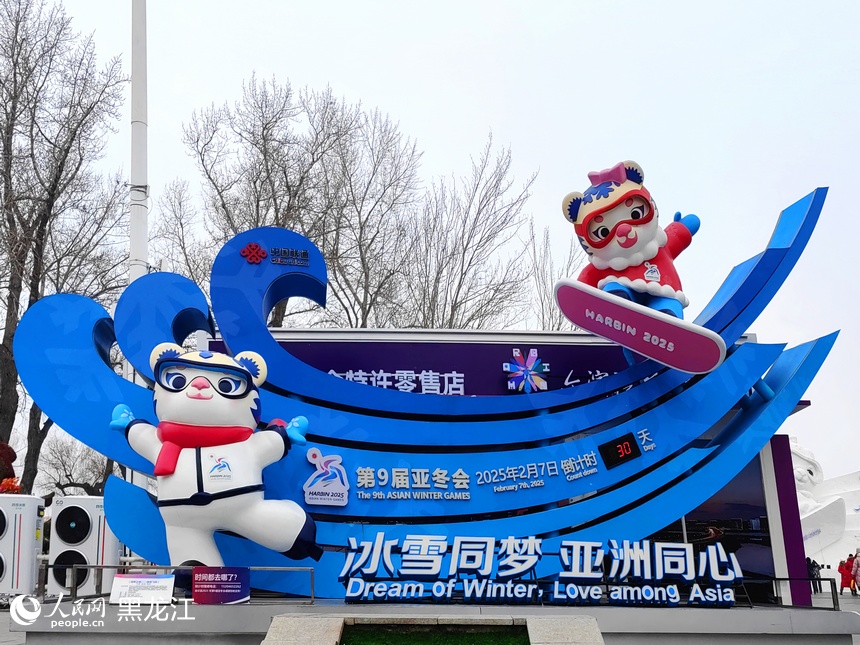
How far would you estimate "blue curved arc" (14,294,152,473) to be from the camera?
9.99 m

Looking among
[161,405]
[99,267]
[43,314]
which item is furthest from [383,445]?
[99,267]

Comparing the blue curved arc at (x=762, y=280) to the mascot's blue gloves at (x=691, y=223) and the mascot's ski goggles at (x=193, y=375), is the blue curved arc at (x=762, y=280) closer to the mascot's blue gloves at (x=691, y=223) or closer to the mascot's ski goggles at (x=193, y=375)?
the mascot's blue gloves at (x=691, y=223)

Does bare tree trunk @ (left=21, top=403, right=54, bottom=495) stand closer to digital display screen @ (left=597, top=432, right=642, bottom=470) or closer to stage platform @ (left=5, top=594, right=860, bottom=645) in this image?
stage platform @ (left=5, top=594, right=860, bottom=645)

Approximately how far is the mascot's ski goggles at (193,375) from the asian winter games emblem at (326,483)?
141cm

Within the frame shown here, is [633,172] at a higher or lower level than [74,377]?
higher

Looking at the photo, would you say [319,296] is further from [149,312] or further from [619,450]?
[619,450]

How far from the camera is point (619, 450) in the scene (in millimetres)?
10461

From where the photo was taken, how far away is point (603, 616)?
8828mm

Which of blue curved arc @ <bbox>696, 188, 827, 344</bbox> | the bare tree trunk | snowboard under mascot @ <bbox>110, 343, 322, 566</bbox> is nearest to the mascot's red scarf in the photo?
snowboard under mascot @ <bbox>110, 343, 322, 566</bbox>

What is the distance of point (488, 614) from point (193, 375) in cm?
406

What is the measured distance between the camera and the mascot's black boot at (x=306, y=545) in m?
9.32

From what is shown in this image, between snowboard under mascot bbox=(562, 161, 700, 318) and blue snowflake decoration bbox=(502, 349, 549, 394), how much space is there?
1.32m

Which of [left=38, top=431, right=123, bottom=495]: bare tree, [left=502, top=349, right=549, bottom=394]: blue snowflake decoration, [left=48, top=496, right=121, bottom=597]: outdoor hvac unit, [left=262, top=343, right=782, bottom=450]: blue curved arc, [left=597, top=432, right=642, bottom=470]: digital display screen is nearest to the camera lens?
[left=262, top=343, right=782, bottom=450]: blue curved arc

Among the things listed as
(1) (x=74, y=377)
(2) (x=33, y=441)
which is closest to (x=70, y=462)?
(2) (x=33, y=441)
